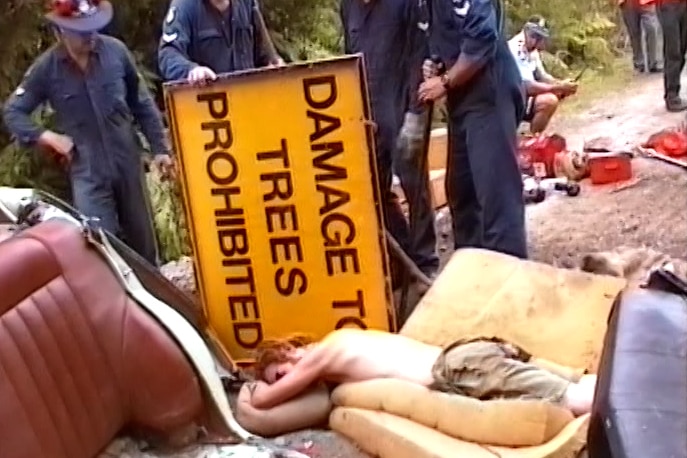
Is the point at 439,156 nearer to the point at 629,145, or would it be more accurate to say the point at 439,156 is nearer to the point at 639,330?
the point at 629,145

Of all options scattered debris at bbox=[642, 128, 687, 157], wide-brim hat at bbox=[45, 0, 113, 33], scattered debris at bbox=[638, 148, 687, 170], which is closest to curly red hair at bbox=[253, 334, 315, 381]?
wide-brim hat at bbox=[45, 0, 113, 33]

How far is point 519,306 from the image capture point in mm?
4797

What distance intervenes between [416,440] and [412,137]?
1789 mm

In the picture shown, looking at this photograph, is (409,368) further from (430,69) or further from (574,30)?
(574,30)

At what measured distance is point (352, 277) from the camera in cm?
499

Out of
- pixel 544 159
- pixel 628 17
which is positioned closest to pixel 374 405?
pixel 544 159

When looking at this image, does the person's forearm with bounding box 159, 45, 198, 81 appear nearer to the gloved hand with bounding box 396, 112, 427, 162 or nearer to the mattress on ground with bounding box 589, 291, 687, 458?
the gloved hand with bounding box 396, 112, 427, 162

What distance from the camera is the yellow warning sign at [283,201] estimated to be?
16.1ft

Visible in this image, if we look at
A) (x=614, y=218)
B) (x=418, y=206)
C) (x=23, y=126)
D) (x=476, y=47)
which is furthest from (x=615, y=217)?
(x=23, y=126)

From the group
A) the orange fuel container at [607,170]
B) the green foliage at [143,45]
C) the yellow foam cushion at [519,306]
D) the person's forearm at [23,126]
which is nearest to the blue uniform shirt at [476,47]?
the yellow foam cushion at [519,306]

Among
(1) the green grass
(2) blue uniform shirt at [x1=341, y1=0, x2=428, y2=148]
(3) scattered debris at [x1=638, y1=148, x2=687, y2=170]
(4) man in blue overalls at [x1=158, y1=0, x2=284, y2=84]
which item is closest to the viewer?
(4) man in blue overalls at [x1=158, y1=0, x2=284, y2=84]

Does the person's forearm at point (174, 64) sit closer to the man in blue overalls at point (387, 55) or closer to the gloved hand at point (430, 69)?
the man in blue overalls at point (387, 55)

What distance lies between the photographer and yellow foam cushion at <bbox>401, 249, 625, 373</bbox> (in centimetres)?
455

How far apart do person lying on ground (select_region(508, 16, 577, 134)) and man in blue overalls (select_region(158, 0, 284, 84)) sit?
13.6 feet
